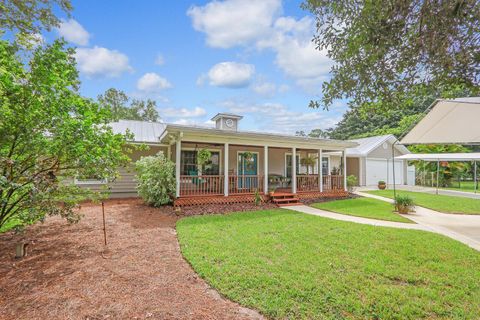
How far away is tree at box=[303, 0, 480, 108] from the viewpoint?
8.53ft

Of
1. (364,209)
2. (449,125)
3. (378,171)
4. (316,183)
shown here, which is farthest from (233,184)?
(378,171)

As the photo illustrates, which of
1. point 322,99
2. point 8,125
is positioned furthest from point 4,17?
point 322,99

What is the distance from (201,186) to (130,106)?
2723 cm

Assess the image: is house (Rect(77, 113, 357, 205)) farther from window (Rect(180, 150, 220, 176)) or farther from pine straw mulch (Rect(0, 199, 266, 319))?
pine straw mulch (Rect(0, 199, 266, 319))

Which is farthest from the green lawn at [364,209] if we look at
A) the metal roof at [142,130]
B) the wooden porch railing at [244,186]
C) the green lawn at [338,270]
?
the metal roof at [142,130]

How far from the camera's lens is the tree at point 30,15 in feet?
18.5

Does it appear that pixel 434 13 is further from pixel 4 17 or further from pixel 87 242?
pixel 4 17

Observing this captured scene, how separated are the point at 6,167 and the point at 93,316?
10.2ft

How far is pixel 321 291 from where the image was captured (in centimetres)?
338

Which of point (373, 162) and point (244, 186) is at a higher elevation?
point (373, 162)

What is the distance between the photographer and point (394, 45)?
9.76 feet

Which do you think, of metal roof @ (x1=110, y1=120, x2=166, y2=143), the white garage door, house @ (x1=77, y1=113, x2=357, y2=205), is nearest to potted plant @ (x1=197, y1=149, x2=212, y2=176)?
house @ (x1=77, y1=113, x2=357, y2=205)

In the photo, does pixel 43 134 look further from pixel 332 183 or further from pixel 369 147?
pixel 369 147

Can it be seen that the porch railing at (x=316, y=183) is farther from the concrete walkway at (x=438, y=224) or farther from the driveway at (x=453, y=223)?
the driveway at (x=453, y=223)
